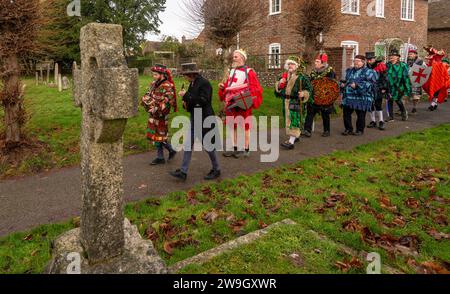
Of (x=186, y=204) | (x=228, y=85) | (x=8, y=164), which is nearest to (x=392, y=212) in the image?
(x=186, y=204)

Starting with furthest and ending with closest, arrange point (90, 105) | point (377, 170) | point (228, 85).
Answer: point (228, 85), point (377, 170), point (90, 105)

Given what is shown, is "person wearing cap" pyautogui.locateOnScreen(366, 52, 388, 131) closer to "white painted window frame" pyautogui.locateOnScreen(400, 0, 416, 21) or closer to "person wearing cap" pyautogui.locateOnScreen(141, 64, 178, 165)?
"person wearing cap" pyautogui.locateOnScreen(141, 64, 178, 165)

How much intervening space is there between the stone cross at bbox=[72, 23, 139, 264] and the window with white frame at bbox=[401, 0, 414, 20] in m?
30.9

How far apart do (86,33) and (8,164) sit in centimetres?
533

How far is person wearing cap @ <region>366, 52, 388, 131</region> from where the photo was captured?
1034cm

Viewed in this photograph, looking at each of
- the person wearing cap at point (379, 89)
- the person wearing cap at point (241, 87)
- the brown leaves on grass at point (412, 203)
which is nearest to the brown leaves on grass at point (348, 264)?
the brown leaves on grass at point (412, 203)

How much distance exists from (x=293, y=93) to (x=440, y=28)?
102 ft

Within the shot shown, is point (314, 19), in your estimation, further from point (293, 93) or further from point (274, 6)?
point (274, 6)

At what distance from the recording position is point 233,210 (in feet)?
15.8

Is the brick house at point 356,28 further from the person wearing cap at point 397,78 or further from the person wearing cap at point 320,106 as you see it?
the person wearing cap at point 320,106

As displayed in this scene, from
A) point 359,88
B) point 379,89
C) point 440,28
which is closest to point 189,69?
point 359,88

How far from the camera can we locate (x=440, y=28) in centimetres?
3216

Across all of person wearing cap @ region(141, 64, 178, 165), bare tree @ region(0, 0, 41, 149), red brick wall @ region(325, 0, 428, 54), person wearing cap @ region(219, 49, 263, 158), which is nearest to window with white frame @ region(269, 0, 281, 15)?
red brick wall @ region(325, 0, 428, 54)

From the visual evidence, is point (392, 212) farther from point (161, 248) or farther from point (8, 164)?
point (8, 164)
